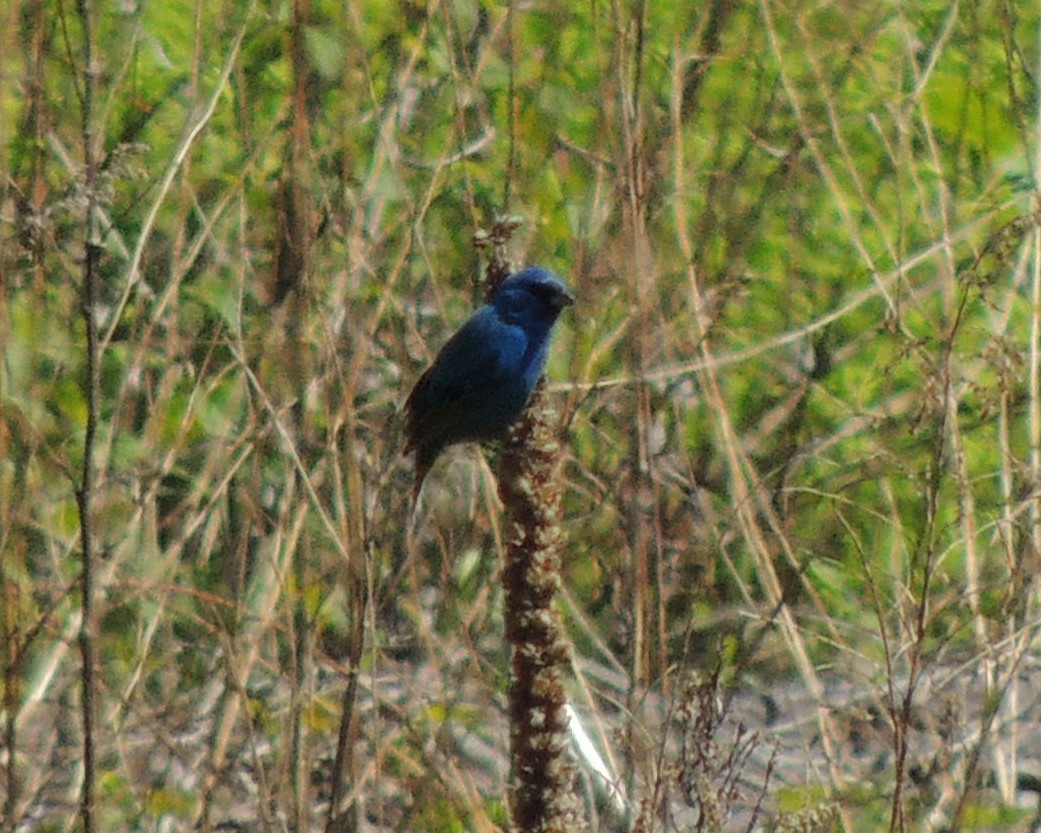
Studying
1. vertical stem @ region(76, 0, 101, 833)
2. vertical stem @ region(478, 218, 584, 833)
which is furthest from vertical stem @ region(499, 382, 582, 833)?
vertical stem @ region(76, 0, 101, 833)

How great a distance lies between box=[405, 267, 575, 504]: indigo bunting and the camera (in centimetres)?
362

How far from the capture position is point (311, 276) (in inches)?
115

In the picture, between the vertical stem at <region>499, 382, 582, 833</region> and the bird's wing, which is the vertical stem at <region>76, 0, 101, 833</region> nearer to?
the vertical stem at <region>499, 382, 582, 833</region>

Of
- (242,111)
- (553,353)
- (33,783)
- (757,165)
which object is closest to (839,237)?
(757,165)

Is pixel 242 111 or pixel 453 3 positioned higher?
pixel 453 3

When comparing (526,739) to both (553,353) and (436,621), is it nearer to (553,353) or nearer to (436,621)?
(436,621)

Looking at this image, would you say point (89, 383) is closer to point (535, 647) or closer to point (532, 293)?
point (535, 647)

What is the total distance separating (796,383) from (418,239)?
1.82 metres

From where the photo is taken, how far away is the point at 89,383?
213 cm

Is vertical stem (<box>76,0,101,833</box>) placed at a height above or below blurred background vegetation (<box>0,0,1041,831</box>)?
below

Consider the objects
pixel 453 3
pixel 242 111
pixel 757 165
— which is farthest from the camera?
pixel 757 165

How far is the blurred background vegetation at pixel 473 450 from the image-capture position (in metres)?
2.95

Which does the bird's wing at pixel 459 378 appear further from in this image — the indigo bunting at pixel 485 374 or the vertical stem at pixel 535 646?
the vertical stem at pixel 535 646


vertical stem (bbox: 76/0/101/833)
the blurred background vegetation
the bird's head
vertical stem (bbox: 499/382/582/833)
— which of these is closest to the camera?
vertical stem (bbox: 76/0/101/833)
